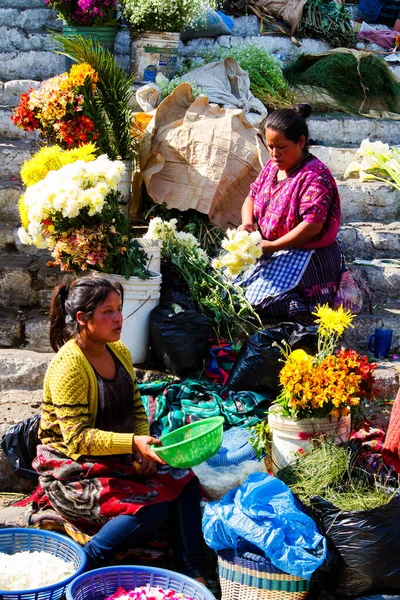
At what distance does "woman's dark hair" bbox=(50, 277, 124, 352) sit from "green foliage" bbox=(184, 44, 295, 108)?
4.12 m

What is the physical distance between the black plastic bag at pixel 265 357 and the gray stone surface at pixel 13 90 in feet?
12.8

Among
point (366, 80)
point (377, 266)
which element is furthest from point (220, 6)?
point (377, 266)

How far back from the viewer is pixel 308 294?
16.1 feet

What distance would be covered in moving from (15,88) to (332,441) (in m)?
4.93

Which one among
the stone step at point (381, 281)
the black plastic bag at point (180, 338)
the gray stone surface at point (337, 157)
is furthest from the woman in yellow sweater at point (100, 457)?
the gray stone surface at point (337, 157)

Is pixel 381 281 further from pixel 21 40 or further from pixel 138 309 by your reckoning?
pixel 21 40

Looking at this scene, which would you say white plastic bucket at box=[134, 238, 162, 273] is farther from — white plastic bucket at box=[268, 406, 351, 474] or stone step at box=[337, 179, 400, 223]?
stone step at box=[337, 179, 400, 223]

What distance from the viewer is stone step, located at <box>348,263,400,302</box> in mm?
5828

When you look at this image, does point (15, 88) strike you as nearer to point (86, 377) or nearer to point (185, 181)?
point (185, 181)

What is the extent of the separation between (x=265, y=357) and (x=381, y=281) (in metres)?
1.74

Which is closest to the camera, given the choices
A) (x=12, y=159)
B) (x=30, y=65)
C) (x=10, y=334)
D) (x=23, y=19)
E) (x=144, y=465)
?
(x=144, y=465)

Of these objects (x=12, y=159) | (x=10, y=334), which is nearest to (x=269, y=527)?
(x=10, y=334)

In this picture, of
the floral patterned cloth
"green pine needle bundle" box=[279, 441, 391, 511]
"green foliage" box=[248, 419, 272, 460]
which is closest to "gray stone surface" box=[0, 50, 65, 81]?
"green foliage" box=[248, 419, 272, 460]

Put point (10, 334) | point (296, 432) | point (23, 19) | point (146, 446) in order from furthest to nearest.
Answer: point (23, 19) → point (10, 334) → point (296, 432) → point (146, 446)
